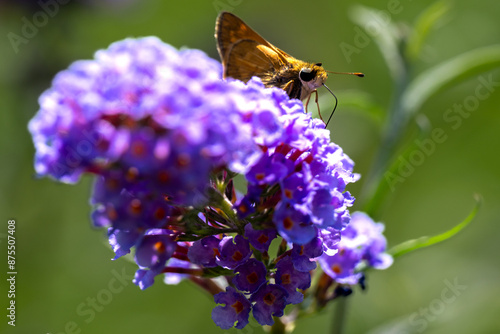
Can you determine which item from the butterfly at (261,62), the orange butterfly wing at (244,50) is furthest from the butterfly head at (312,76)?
the orange butterfly wing at (244,50)

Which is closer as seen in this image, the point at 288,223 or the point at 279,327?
the point at 288,223

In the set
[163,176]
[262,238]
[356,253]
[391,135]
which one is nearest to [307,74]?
[391,135]

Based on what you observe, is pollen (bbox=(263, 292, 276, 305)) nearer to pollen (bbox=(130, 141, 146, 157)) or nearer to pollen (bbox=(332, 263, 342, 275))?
pollen (bbox=(332, 263, 342, 275))

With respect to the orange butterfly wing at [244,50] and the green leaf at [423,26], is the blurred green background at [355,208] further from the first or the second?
the orange butterfly wing at [244,50]

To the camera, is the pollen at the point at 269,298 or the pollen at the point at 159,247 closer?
the pollen at the point at 159,247

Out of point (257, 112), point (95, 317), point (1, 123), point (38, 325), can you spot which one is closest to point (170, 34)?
point (1, 123)

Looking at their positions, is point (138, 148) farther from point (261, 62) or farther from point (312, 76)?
point (261, 62)
